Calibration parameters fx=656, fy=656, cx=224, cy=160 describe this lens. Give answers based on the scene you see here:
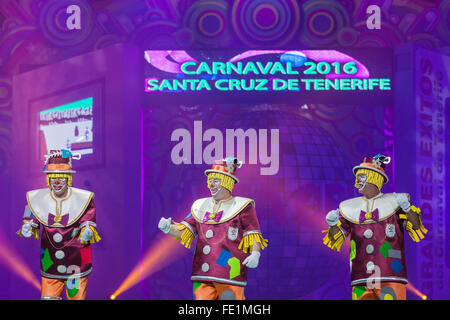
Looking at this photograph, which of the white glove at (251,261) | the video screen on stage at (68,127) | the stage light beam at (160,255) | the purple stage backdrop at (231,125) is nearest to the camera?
the white glove at (251,261)

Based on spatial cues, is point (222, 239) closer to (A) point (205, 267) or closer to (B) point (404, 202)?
(A) point (205, 267)

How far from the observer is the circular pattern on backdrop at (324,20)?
6.86 m

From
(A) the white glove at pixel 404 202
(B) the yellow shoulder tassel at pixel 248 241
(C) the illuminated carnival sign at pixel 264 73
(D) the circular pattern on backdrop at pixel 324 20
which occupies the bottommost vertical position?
(B) the yellow shoulder tassel at pixel 248 241

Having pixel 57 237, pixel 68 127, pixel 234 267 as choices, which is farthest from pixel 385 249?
pixel 68 127

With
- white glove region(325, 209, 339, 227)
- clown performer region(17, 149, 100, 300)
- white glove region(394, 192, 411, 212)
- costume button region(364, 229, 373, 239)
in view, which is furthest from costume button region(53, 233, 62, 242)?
white glove region(394, 192, 411, 212)

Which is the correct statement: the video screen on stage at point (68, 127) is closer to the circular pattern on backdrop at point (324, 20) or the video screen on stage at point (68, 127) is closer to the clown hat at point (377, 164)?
the circular pattern on backdrop at point (324, 20)

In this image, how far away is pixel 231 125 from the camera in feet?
22.1

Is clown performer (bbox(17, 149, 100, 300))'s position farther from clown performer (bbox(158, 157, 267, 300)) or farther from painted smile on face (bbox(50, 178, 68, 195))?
clown performer (bbox(158, 157, 267, 300))

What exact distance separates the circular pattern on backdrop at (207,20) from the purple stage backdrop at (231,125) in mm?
11

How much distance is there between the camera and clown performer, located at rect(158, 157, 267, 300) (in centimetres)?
503

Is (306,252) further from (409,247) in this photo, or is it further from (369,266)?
(369,266)

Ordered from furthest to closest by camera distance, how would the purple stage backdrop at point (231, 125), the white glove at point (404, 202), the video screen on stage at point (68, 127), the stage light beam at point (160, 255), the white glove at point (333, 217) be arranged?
the video screen on stage at point (68, 127)
the stage light beam at point (160, 255)
the purple stage backdrop at point (231, 125)
the white glove at point (333, 217)
the white glove at point (404, 202)

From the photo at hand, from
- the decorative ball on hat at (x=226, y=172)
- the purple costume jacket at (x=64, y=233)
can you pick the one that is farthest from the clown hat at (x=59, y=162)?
the decorative ball on hat at (x=226, y=172)

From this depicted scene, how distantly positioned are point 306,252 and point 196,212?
167 cm
